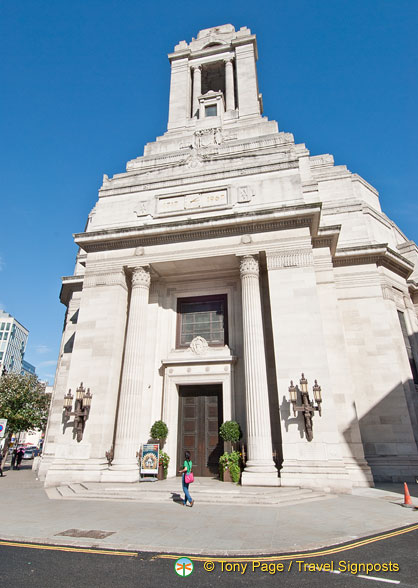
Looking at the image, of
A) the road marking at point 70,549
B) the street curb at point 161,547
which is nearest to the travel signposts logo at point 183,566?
the street curb at point 161,547

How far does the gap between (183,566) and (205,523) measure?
11.0 ft

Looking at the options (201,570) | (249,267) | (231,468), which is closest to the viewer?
(201,570)

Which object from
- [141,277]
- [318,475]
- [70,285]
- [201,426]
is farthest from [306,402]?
[70,285]

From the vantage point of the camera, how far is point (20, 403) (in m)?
32.3

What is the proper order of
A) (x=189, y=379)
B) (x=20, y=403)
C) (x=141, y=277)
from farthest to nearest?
(x=20, y=403) < (x=141, y=277) < (x=189, y=379)

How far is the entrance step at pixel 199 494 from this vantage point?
12.4m

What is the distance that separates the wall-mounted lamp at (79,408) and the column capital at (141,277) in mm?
6365

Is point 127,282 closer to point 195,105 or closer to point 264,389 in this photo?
point 264,389

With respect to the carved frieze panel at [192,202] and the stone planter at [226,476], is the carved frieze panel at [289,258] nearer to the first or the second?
the carved frieze panel at [192,202]

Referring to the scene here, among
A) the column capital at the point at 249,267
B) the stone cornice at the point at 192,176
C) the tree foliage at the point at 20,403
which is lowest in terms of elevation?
the tree foliage at the point at 20,403

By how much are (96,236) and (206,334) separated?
9101mm

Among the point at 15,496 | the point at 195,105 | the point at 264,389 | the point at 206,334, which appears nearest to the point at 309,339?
the point at 264,389

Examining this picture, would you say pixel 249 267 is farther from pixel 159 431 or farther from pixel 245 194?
pixel 159 431

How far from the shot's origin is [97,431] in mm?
17141
